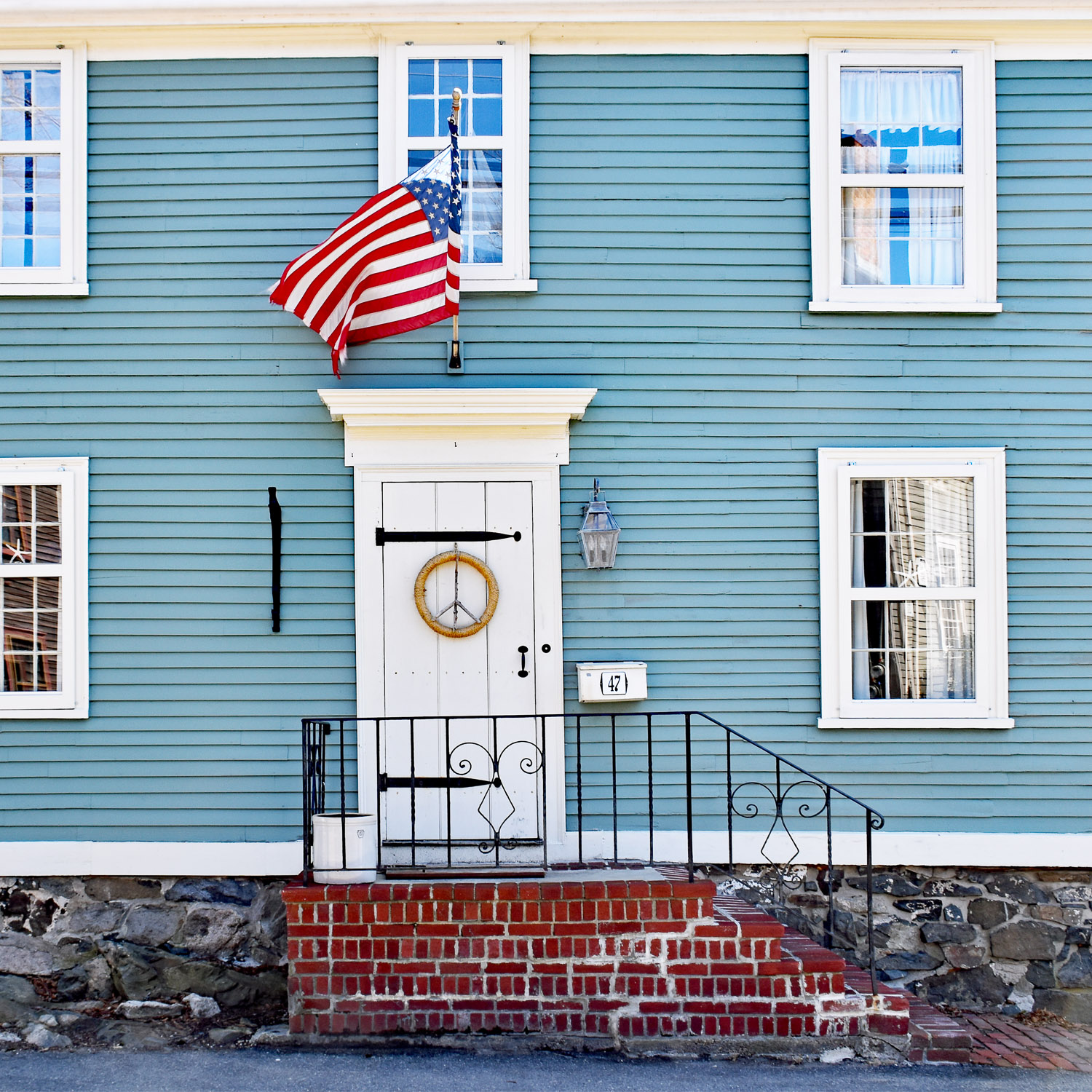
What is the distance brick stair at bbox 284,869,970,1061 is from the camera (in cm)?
533

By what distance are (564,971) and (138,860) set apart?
8.71ft

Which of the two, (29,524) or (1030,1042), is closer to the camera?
(1030,1042)

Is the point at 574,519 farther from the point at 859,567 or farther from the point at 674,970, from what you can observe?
the point at 674,970

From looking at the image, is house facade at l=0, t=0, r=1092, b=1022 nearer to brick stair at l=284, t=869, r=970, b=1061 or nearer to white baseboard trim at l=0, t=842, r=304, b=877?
white baseboard trim at l=0, t=842, r=304, b=877

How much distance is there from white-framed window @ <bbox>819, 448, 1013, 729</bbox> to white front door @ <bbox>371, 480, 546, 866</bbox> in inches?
69.2

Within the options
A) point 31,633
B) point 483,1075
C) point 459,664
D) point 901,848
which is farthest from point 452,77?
point 483,1075

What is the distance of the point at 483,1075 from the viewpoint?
16.5ft

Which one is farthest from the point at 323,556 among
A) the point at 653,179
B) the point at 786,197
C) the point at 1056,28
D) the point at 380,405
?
the point at 1056,28

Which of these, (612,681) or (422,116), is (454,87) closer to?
(422,116)

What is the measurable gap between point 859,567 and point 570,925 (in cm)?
275

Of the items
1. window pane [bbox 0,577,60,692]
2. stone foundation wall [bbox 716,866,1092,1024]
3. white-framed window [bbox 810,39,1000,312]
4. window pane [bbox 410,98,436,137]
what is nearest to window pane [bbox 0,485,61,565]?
window pane [bbox 0,577,60,692]

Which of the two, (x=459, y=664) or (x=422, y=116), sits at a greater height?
(x=422, y=116)

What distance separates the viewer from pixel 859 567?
6.71 meters

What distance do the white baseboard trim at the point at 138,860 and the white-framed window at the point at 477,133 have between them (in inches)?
138
